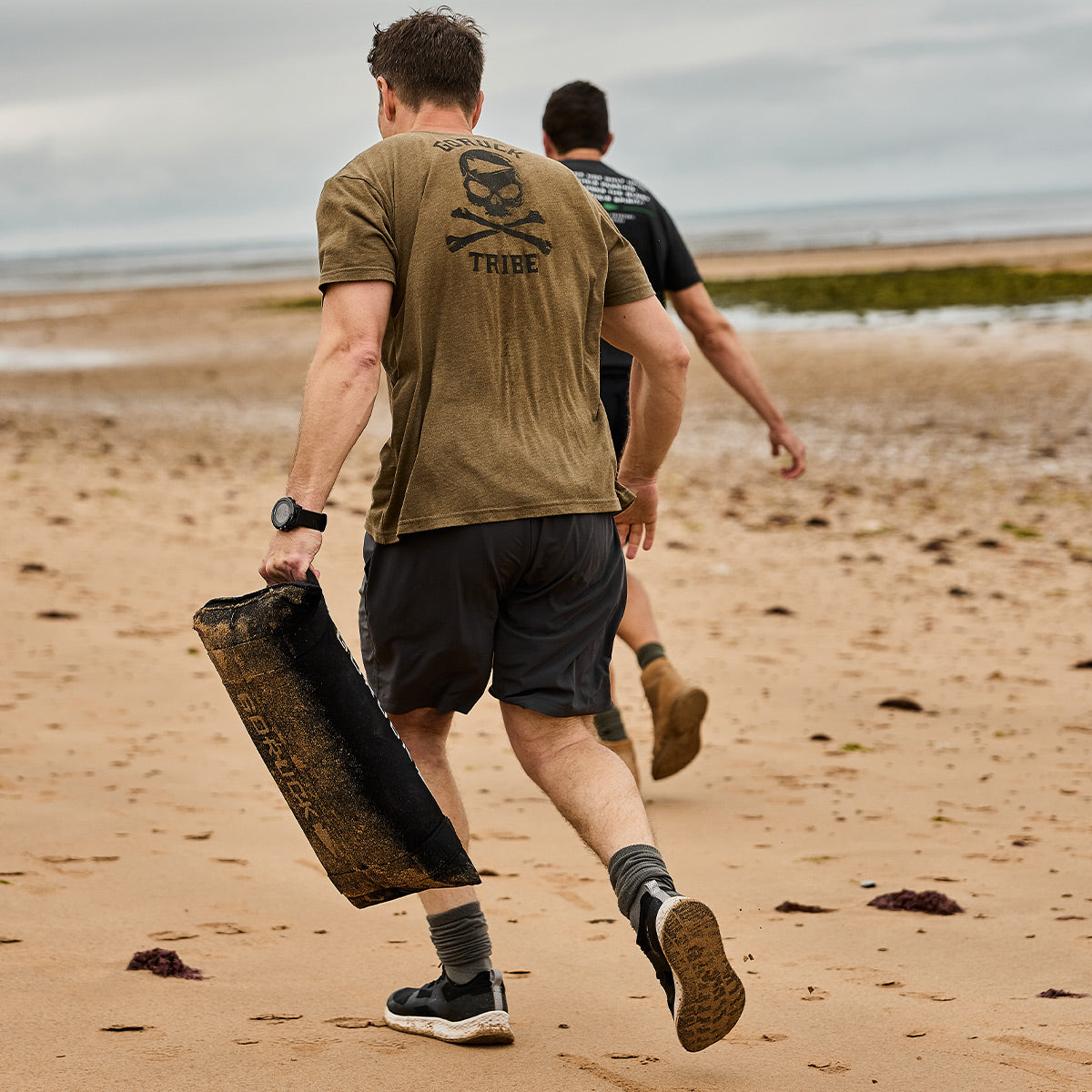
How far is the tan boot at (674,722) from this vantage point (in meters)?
4.35

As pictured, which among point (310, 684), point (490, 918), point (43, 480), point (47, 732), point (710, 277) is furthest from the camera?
point (710, 277)

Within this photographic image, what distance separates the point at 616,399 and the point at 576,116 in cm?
98

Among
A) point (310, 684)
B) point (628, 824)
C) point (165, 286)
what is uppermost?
point (165, 286)

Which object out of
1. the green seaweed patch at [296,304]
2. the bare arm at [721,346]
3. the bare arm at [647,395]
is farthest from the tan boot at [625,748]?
the green seaweed patch at [296,304]

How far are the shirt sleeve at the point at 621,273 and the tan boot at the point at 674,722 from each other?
71.8 inches

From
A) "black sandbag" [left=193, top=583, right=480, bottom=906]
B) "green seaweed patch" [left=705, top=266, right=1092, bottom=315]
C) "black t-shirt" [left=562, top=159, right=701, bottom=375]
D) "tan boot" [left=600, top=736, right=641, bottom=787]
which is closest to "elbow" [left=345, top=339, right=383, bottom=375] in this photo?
"black sandbag" [left=193, top=583, right=480, bottom=906]

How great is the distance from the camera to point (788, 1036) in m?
2.78

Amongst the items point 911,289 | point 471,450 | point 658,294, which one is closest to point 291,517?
point 471,450

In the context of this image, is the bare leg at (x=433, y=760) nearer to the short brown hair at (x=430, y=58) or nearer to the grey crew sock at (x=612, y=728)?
the short brown hair at (x=430, y=58)

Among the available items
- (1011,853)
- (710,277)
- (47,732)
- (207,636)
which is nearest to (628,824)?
(207,636)

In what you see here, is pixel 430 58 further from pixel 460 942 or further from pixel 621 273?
pixel 460 942

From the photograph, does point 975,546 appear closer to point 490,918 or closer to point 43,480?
point 490,918

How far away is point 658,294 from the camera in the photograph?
443 centimetres

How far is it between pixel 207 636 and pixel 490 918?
1.45 m
